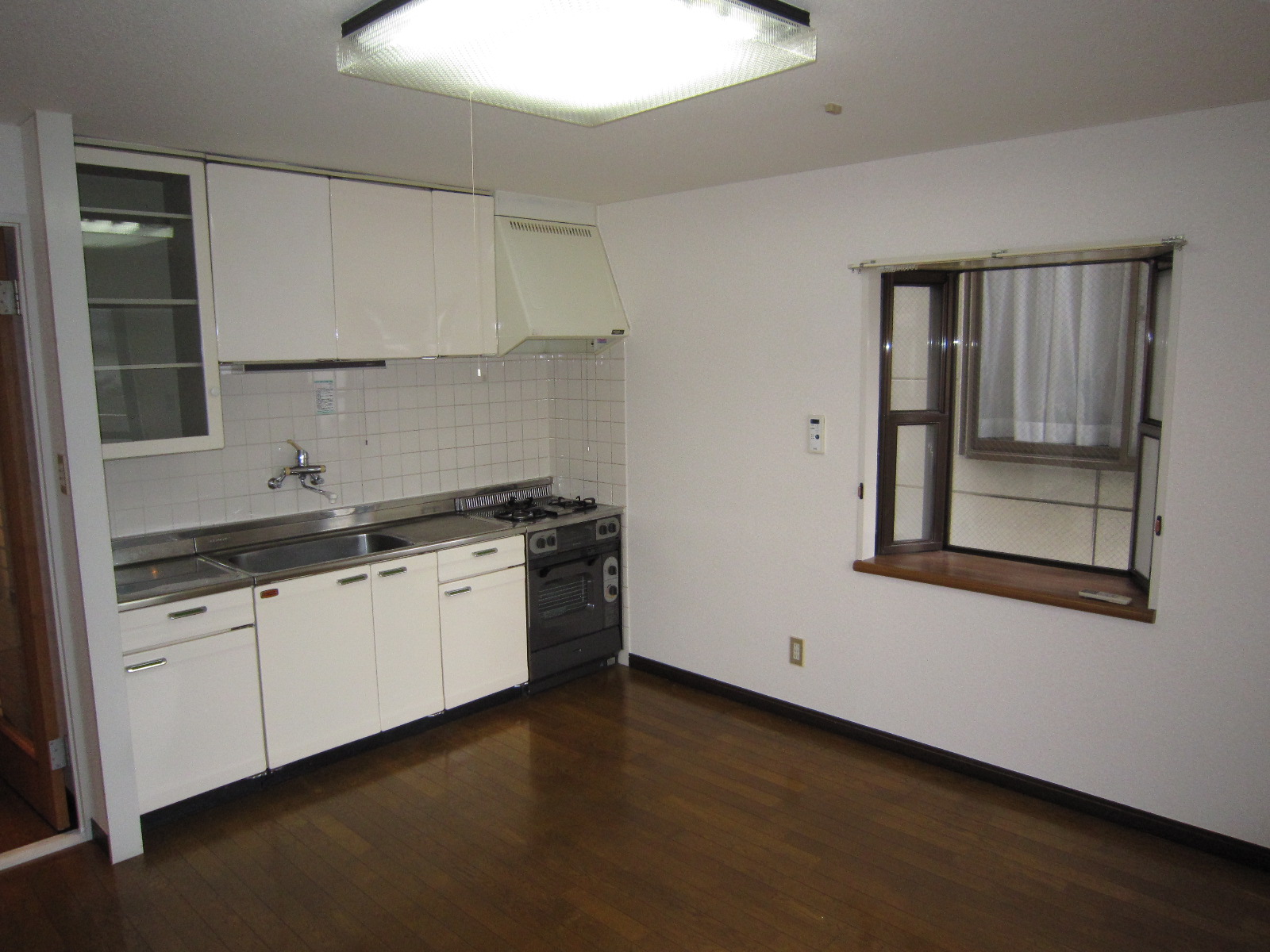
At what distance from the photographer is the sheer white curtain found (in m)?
3.41

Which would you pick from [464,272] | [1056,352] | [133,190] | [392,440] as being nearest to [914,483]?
[1056,352]

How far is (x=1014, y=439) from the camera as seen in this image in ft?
12.2

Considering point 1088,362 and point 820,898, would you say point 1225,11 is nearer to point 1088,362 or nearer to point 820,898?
point 1088,362

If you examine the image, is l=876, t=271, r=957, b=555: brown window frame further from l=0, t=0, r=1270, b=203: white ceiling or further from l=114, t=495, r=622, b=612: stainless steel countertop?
l=114, t=495, r=622, b=612: stainless steel countertop

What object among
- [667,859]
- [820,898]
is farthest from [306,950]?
[820,898]

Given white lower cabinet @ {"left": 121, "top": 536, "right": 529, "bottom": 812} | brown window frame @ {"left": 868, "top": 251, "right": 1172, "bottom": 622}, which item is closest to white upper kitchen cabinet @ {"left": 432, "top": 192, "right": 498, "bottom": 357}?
white lower cabinet @ {"left": 121, "top": 536, "right": 529, "bottom": 812}

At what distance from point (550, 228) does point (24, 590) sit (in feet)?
9.22

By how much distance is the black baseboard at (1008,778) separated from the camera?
297 centimetres

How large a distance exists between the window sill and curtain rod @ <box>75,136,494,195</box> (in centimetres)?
262

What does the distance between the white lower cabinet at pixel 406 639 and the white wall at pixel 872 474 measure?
1265mm

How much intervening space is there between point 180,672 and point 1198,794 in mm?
3719

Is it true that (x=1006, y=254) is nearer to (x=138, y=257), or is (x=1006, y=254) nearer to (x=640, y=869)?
(x=640, y=869)

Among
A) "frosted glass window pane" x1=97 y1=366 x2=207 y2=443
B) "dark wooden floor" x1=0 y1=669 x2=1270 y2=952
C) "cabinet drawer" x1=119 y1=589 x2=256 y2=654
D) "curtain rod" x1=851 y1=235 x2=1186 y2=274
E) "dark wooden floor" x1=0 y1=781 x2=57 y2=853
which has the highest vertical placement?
"curtain rod" x1=851 y1=235 x2=1186 y2=274

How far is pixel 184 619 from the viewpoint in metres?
3.17
